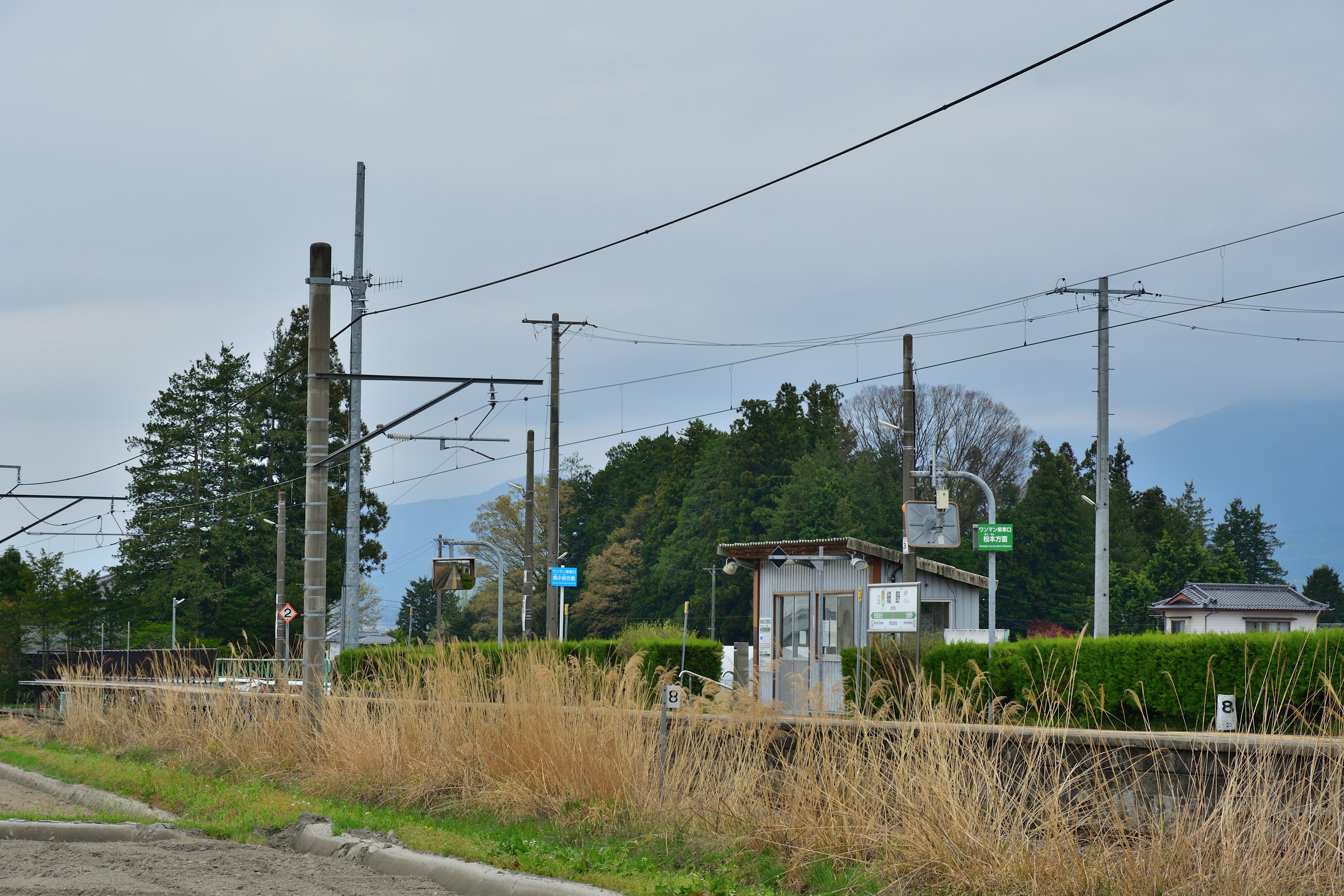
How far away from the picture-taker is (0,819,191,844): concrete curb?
10430 millimetres

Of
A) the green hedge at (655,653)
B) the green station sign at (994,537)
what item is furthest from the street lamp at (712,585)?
the green station sign at (994,537)

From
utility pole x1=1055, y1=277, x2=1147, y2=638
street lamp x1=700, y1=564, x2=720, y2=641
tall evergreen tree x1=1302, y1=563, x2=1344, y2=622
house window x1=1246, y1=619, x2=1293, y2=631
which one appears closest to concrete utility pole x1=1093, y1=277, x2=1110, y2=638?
utility pole x1=1055, y1=277, x2=1147, y2=638

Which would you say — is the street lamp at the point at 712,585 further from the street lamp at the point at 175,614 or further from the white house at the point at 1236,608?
the street lamp at the point at 175,614

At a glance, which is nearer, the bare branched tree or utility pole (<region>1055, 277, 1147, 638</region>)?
utility pole (<region>1055, 277, 1147, 638</region>)

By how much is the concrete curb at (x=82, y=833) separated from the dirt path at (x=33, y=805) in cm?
70

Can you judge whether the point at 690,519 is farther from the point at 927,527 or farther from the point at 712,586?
the point at 927,527

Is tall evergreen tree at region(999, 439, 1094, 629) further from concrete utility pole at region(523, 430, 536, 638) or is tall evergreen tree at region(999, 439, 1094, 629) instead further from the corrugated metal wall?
the corrugated metal wall

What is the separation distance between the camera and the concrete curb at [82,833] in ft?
34.2

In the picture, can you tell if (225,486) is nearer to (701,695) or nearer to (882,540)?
(882,540)

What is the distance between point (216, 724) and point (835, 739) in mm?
10226

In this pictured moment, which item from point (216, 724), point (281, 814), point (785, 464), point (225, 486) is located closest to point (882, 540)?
point (785, 464)

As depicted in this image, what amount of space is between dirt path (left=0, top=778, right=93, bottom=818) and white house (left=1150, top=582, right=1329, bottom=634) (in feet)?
132

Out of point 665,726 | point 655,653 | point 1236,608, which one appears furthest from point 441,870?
point 1236,608

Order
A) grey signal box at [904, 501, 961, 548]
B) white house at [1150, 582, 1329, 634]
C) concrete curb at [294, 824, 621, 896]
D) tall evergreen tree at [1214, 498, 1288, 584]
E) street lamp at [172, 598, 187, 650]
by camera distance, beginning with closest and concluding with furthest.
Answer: concrete curb at [294, 824, 621, 896] < grey signal box at [904, 501, 961, 548] < white house at [1150, 582, 1329, 634] < street lamp at [172, 598, 187, 650] < tall evergreen tree at [1214, 498, 1288, 584]
